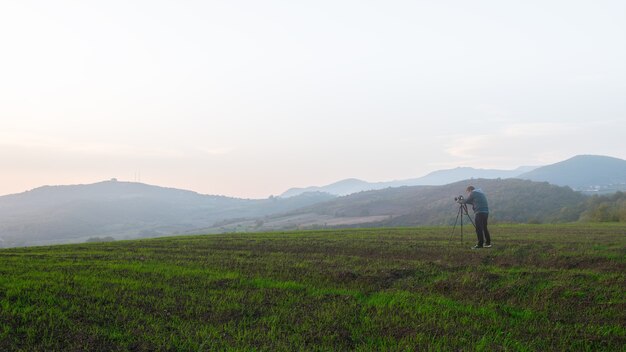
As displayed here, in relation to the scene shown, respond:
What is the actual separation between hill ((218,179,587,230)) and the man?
42858 mm

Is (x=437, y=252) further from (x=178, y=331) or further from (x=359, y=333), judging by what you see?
(x=178, y=331)

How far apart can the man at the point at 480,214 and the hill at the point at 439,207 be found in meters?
42.9

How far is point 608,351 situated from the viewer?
6453 mm

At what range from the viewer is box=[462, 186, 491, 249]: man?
1775 cm

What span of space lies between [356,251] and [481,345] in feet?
34.8

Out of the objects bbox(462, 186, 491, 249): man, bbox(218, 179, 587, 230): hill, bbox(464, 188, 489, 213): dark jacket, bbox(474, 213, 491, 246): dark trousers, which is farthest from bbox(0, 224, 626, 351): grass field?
bbox(218, 179, 587, 230): hill

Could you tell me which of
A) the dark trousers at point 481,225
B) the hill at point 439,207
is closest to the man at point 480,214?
the dark trousers at point 481,225

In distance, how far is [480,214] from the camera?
18.4 meters

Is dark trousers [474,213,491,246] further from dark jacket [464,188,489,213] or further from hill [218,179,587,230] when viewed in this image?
hill [218,179,587,230]

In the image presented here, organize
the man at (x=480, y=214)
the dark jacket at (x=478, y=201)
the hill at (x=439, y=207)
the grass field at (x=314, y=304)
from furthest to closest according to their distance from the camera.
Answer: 1. the hill at (x=439, y=207)
2. the dark jacket at (x=478, y=201)
3. the man at (x=480, y=214)
4. the grass field at (x=314, y=304)

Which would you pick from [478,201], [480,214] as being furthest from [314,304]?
[478,201]

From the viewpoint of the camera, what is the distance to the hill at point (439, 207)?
305 feet

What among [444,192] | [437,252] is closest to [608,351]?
[437,252]

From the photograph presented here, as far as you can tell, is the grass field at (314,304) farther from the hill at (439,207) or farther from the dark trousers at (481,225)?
the hill at (439,207)
